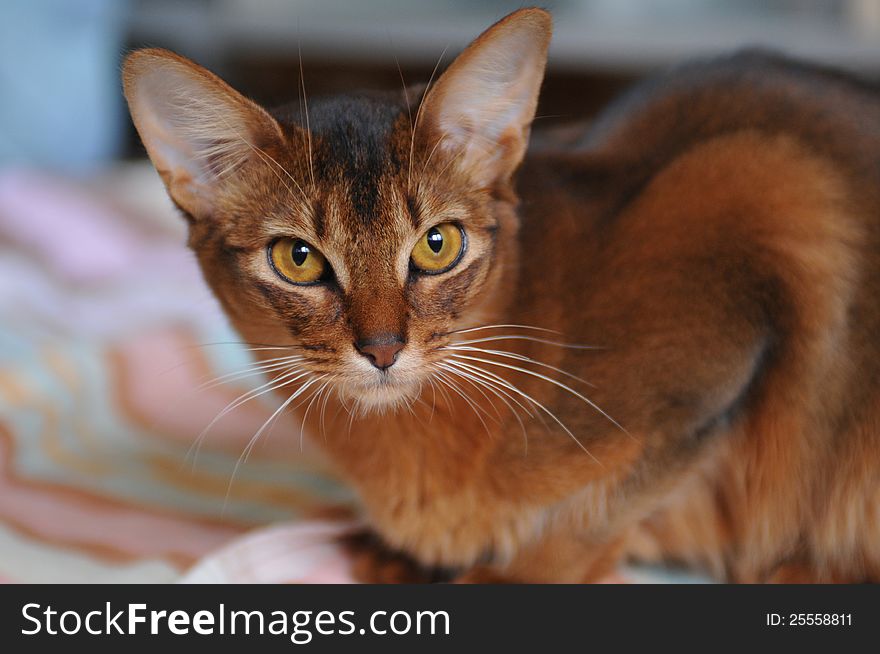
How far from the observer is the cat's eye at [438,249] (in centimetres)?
92

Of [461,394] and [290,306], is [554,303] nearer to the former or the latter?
[461,394]

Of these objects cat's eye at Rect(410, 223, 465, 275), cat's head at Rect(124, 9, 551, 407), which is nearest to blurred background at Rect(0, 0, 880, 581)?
cat's head at Rect(124, 9, 551, 407)

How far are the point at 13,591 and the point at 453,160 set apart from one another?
2.04 feet

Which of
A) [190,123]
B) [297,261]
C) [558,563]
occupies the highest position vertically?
[190,123]

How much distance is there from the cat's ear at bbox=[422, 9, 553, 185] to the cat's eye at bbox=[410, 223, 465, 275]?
0.23 feet

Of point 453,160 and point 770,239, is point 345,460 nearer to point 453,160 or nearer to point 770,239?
point 453,160

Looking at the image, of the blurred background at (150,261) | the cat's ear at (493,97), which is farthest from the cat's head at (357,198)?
the blurred background at (150,261)

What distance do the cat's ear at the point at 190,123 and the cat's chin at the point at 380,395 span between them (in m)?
0.24

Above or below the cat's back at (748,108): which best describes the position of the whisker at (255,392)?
below

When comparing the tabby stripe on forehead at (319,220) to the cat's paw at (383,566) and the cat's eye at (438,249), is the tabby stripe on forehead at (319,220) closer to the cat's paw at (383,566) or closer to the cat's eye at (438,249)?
the cat's eye at (438,249)

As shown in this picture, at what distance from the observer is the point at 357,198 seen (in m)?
0.89

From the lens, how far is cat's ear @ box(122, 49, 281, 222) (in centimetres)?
88

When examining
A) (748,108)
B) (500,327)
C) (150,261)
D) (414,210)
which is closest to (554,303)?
(500,327)

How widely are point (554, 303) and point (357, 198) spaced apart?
26 cm
